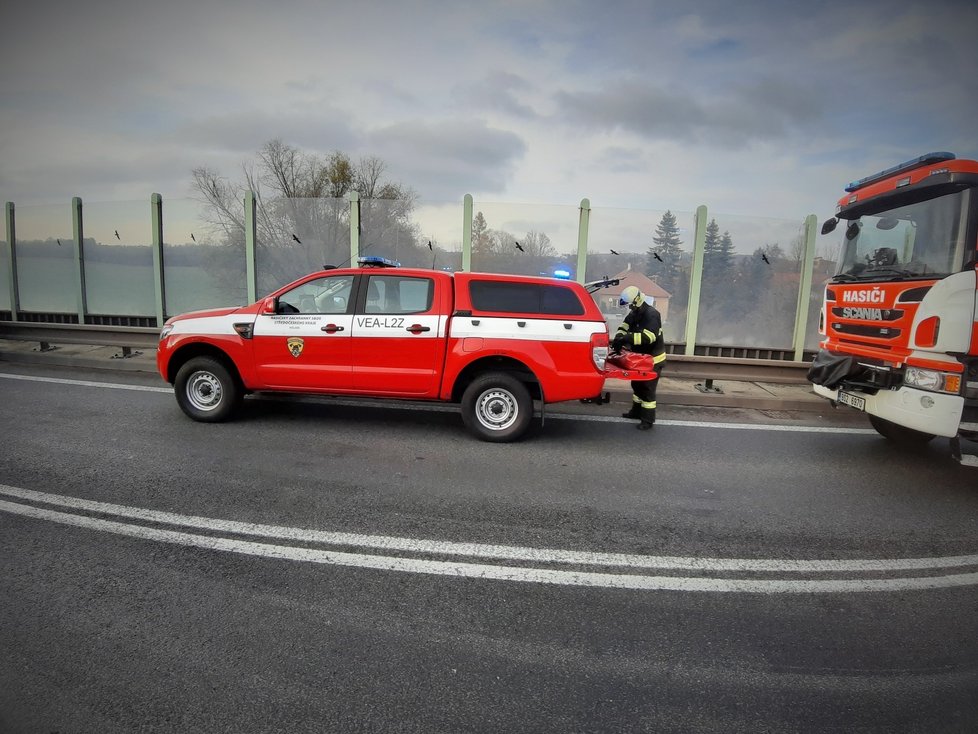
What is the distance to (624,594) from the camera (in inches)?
124

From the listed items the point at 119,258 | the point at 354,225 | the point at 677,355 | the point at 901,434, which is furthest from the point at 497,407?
the point at 119,258

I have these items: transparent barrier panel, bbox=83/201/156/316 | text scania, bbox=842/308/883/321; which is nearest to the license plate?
text scania, bbox=842/308/883/321

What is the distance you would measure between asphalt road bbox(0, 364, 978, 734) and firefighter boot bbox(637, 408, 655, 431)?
42.2 inches

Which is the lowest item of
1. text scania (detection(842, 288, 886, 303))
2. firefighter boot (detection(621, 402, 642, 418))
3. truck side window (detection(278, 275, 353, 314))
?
firefighter boot (detection(621, 402, 642, 418))

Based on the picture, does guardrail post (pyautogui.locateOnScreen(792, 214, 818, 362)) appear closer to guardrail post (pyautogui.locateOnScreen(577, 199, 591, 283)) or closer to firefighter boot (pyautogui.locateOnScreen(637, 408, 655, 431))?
guardrail post (pyautogui.locateOnScreen(577, 199, 591, 283))

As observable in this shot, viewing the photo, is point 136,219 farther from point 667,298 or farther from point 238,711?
point 238,711

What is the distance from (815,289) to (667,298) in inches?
103

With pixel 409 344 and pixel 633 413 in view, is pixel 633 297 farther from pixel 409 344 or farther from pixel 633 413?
pixel 409 344

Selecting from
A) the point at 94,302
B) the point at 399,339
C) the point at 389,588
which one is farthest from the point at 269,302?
the point at 94,302

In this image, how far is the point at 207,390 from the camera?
254 inches

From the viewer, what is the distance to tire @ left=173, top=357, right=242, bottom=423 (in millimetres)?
6305

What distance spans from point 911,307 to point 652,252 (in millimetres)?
5290

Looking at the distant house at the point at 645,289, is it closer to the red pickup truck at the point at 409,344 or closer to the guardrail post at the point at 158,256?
the red pickup truck at the point at 409,344

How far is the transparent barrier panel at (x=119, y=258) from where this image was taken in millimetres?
11445
